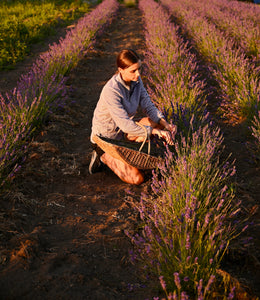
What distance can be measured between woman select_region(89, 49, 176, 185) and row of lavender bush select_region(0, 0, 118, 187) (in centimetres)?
75

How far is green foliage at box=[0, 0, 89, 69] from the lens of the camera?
7090 mm

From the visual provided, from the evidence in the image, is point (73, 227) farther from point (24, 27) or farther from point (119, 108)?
point (24, 27)

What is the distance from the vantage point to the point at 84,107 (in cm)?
502

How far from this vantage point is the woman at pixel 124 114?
271 cm

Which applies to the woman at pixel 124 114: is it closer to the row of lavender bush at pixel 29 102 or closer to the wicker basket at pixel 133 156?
the wicker basket at pixel 133 156

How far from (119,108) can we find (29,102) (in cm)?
150

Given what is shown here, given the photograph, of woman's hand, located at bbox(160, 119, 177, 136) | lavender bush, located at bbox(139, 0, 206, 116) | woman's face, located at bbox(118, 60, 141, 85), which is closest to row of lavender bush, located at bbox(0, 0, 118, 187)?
woman's face, located at bbox(118, 60, 141, 85)

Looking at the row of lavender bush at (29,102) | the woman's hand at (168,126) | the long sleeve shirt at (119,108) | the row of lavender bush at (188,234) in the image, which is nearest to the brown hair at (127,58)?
the long sleeve shirt at (119,108)

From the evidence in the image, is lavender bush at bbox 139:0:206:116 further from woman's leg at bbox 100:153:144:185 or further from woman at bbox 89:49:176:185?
woman's leg at bbox 100:153:144:185

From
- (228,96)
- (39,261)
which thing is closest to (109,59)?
(228,96)

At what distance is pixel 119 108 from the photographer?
2781 mm

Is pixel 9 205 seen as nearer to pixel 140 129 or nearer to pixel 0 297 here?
pixel 0 297

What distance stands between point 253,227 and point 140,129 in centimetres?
121

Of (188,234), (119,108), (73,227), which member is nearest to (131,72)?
(119,108)
